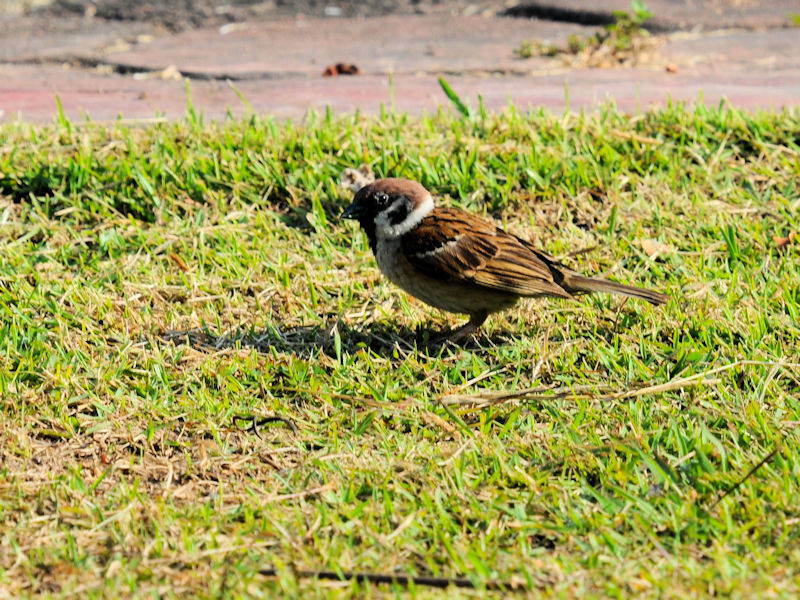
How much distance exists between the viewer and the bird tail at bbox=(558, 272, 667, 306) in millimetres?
4609

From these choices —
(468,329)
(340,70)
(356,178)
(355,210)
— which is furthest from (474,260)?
(340,70)

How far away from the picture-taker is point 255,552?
10.5 ft

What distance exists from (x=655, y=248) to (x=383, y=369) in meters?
1.77

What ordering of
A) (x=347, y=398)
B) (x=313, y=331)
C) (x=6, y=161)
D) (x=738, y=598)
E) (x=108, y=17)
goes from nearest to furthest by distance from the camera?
(x=738, y=598) < (x=347, y=398) < (x=313, y=331) < (x=6, y=161) < (x=108, y=17)

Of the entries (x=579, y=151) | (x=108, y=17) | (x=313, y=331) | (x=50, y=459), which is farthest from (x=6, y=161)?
(x=108, y=17)

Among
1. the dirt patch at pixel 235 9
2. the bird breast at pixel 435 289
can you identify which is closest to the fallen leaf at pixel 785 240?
the bird breast at pixel 435 289

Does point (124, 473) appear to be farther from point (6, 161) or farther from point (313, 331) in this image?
point (6, 161)

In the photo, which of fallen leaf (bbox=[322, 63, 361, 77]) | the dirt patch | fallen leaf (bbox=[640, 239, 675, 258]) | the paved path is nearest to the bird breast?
fallen leaf (bbox=[640, 239, 675, 258])

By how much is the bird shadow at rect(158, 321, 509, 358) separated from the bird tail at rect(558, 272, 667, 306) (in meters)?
0.38

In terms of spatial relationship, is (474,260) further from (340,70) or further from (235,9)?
(235,9)

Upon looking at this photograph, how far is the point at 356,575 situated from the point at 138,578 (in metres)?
0.63

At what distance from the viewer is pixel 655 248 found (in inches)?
212

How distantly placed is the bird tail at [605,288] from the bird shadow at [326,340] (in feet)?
1.26

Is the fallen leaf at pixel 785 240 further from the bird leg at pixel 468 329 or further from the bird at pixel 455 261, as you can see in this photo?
the bird leg at pixel 468 329
